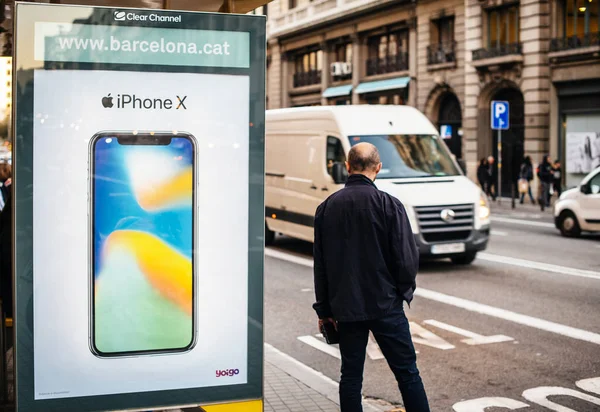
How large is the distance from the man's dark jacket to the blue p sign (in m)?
24.1

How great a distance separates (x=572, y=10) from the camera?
99.9 feet

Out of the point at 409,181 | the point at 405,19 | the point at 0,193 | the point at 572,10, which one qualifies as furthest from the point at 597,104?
the point at 0,193

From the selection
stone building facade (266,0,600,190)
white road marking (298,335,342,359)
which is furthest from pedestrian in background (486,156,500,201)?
white road marking (298,335,342,359)

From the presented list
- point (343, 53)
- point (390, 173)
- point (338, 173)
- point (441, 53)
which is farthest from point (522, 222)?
point (343, 53)

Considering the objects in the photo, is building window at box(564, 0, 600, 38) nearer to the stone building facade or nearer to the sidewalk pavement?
the stone building facade

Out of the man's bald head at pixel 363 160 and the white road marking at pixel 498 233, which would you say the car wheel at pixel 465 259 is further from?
the man's bald head at pixel 363 160

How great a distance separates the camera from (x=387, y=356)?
4.87 metres

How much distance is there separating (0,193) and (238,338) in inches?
195

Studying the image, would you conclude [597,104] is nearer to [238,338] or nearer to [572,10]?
[572,10]

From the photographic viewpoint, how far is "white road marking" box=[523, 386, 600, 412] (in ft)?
21.0

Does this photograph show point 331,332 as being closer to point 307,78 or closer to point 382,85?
point 382,85

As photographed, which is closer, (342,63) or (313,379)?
(313,379)

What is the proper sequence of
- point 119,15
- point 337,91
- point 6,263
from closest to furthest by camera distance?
point 119,15, point 6,263, point 337,91

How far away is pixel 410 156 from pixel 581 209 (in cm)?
591
